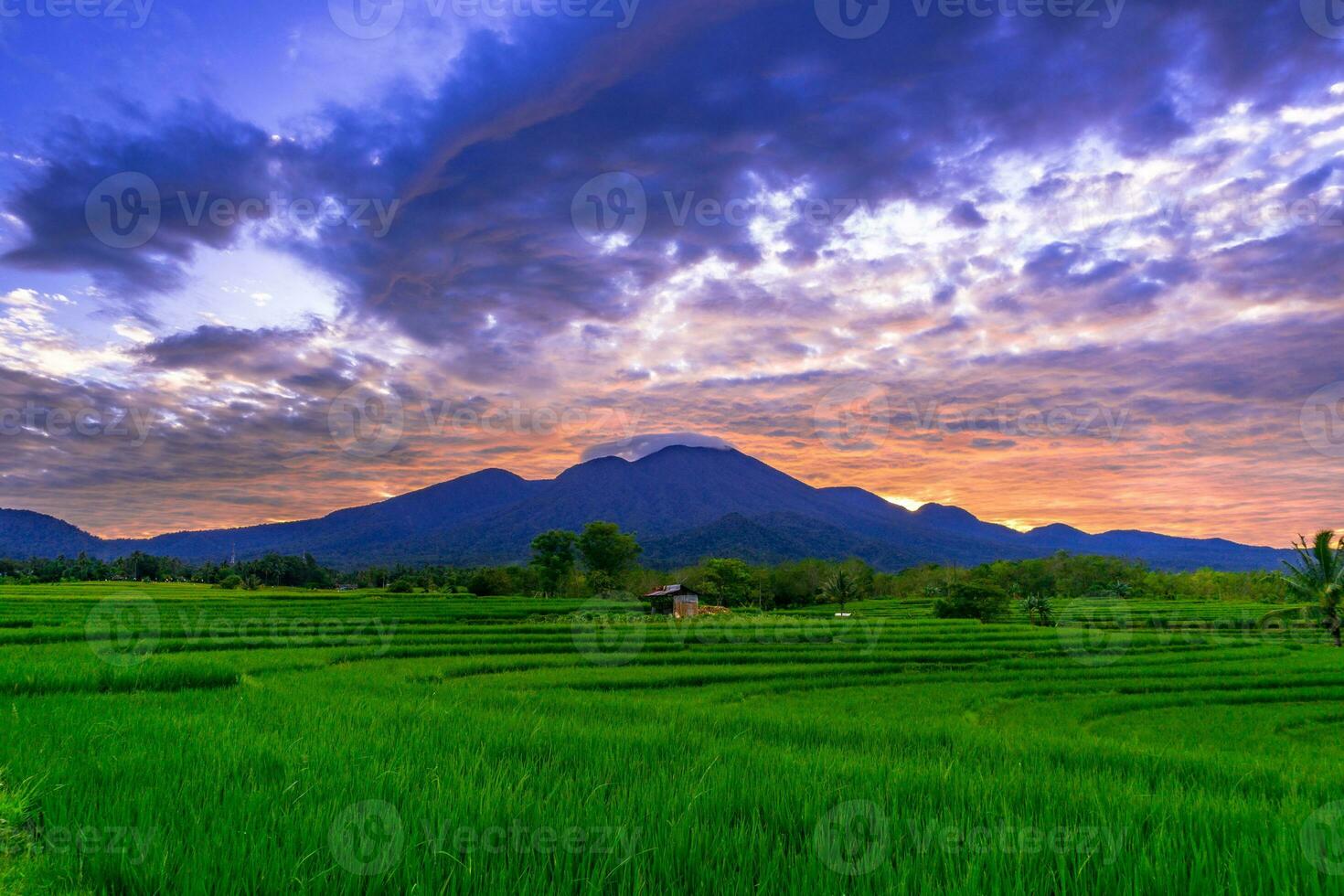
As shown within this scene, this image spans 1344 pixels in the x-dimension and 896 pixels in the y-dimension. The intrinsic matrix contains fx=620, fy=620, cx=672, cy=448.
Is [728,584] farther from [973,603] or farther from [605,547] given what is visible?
[973,603]

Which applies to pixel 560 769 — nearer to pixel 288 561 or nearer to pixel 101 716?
pixel 101 716

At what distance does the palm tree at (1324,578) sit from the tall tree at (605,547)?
73793 millimetres

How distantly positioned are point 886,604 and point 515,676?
249 feet

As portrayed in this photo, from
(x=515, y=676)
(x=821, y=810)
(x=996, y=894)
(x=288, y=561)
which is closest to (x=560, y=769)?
(x=821, y=810)

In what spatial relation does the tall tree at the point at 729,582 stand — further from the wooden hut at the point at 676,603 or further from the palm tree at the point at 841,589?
the wooden hut at the point at 676,603

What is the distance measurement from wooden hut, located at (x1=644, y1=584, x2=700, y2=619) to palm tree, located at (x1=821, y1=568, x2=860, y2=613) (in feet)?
67.5

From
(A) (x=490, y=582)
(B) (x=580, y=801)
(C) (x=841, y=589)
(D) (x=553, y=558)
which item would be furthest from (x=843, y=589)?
(B) (x=580, y=801)

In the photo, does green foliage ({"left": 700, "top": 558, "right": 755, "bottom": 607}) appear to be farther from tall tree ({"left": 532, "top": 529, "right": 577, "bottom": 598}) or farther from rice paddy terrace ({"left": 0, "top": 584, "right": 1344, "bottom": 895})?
rice paddy terrace ({"left": 0, "top": 584, "right": 1344, "bottom": 895})

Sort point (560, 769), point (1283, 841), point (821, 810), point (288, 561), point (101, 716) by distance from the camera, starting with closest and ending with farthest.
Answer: point (1283, 841) < point (821, 810) < point (560, 769) < point (101, 716) < point (288, 561)

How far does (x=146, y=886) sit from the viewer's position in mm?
2564

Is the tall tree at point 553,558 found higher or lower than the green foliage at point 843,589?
higher

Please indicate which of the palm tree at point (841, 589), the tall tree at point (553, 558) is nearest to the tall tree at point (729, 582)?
the palm tree at point (841, 589)

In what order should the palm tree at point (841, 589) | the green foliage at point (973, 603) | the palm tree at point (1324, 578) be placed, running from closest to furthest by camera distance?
the palm tree at point (1324, 578)
the green foliage at point (973, 603)
the palm tree at point (841, 589)

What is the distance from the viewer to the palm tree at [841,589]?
81.4 metres
